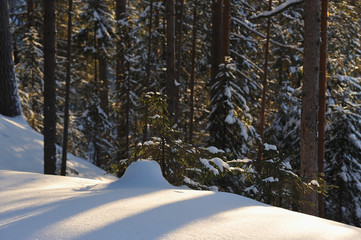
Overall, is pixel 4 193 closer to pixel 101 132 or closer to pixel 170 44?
pixel 170 44

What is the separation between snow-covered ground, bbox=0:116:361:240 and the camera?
7.14 feet

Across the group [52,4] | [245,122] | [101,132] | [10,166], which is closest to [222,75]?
[245,122]

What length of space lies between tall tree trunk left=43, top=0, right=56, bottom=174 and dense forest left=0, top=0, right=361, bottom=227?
0.03 meters

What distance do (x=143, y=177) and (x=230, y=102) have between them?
6.47 metres

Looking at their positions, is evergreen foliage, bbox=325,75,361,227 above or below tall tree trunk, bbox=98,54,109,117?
below

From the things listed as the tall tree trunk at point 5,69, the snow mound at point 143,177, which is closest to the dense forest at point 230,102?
the snow mound at point 143,177

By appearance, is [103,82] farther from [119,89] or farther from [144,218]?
[144,218]

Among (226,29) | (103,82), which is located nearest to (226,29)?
(226,29)

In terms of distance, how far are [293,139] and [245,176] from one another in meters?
7.29

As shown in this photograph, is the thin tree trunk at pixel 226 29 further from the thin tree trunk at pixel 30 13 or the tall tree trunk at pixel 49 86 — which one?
the thin tree trunk at pixel 30 13

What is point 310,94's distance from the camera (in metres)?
6.84

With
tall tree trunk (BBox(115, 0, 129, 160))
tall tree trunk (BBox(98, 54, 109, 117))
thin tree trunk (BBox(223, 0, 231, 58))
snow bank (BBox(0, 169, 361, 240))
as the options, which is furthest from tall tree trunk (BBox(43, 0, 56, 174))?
tall tree trunk (BBox(98, 54, 109, 117))

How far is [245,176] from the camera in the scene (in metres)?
6.07

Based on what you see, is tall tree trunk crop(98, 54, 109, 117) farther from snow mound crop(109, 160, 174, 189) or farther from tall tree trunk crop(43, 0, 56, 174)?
snow mound crop(109, 160, 174, 189)
